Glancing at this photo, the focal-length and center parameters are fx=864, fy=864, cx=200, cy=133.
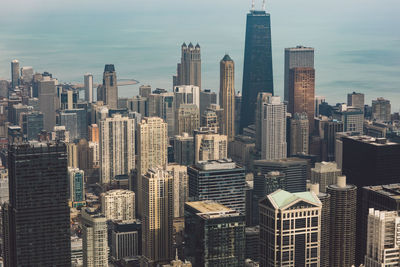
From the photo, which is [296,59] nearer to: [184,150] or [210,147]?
[210,147]

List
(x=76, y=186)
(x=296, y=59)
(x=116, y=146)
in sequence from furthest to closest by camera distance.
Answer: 1. (x=296, y=59)
2. (x=116, y=146)
3. (x=76, y=186)

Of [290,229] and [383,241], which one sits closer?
[383,241]

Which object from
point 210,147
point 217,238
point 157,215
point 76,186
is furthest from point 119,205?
point 217,238

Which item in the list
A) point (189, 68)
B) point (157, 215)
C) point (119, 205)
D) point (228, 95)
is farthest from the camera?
point (228, 95)

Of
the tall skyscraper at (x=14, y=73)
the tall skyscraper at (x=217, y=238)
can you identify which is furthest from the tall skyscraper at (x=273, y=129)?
the tall skyscraper at (x=217, y=238)

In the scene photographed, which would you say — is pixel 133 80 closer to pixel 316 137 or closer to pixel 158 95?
pixel 158 95

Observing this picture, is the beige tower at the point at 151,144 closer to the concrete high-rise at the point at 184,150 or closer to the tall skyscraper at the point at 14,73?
the concrete high-rise at the point at 184,150

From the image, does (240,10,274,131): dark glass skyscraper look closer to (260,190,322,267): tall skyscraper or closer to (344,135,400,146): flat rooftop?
(344,135,400,146): flat rooftop
